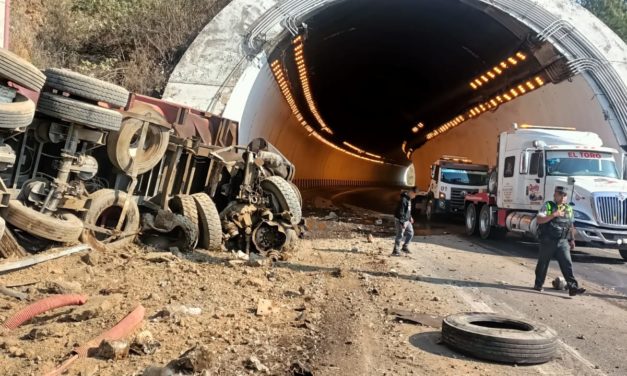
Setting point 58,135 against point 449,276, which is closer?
point 58,135

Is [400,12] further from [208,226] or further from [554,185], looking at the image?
[208,226]

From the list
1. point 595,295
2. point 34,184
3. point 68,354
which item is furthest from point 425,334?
point 34,184

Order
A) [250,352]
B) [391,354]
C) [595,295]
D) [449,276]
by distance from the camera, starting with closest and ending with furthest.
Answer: [250,352] → [391,354] → [595,295] → [449,276]

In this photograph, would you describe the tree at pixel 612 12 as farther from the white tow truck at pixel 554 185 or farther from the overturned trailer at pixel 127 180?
the overturned trailer at pixel 127 180

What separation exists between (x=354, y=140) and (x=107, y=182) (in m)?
50.2

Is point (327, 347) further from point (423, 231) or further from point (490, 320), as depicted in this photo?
point (423, 231)

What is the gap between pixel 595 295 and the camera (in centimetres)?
895

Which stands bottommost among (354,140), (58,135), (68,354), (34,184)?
(68,354)

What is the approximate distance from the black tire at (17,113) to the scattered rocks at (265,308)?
3.65 m

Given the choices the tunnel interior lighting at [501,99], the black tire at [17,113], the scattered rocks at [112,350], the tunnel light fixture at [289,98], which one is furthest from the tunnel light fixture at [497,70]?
the scattered rocks at [112,350]

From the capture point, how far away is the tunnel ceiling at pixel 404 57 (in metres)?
21.1

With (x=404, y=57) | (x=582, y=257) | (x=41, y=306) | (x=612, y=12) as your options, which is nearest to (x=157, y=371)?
(x=41, y=306)

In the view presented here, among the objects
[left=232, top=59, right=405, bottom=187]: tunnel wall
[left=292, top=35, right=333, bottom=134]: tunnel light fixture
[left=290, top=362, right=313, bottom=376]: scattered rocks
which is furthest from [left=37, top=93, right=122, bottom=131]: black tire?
[left=292, top=35, right=333, bottom=134]: tunnel light fixture

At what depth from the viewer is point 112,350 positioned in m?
4.28
